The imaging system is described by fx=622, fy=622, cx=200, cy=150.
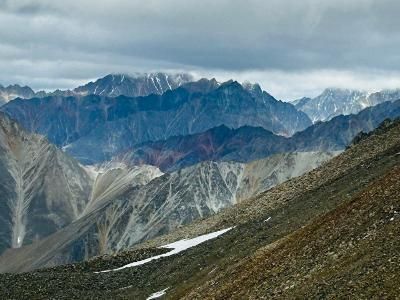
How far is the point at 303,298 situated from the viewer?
29953 millimetres

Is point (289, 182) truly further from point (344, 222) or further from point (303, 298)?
point (303, 298)

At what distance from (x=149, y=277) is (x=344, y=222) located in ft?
92.0

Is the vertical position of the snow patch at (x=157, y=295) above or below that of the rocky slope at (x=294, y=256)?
below

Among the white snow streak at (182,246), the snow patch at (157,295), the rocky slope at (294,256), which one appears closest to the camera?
the rocky slope at (294,256)

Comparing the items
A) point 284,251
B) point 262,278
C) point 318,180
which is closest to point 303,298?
point 262,278

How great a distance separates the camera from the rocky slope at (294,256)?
1195 inches

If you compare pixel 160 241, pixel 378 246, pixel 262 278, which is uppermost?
pixel 378 246

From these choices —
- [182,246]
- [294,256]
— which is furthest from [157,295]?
[182,246]

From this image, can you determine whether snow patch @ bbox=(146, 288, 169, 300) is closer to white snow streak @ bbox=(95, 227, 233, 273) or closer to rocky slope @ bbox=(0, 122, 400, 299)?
rocky slope @ bbox=(0, 122, 400, 299)

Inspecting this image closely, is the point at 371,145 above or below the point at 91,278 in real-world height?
above

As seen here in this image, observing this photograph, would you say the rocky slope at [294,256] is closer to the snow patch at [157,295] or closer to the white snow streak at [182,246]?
the snow patch at [157,295]

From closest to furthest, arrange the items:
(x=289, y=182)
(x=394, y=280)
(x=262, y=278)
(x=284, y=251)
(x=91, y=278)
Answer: (x=394, y=280) → (x=262, y=278) → (x=284, y=251) → (x=91, y=278) → (x=289, y=182)

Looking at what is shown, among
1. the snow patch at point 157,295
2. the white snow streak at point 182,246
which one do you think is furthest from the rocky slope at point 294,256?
the white snow streak at point 182,246

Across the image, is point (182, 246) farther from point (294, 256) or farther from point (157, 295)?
point (294, 256)
